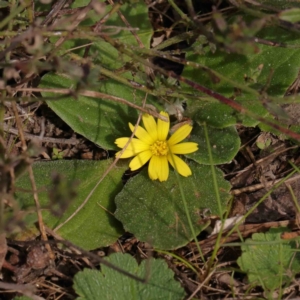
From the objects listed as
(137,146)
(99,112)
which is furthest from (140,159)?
(99,112)

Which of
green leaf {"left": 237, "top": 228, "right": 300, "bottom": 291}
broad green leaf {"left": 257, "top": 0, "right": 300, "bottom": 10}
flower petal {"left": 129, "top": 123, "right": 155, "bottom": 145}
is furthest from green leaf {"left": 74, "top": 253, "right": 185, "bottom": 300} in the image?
broad green leaf {"left": 257, "top": 0, "right": 300, "bottom": 10}

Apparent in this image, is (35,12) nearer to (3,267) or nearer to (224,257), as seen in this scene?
(3,267)

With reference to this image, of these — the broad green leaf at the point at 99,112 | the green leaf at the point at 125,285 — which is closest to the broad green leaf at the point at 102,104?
the broad green leaf at the point at 99,112

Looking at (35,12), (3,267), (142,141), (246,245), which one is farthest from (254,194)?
(35,12)

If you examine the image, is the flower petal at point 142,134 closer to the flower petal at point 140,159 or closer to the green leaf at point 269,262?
the flower petal at point 140,159

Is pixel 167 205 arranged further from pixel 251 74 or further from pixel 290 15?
pixel 290 15

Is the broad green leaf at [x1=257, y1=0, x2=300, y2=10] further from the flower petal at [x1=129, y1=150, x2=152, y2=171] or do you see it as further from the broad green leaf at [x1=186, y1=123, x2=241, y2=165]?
the flower petal at [x1=129, y1=150, x2=152, y2=171]

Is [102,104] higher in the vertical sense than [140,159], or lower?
higher
